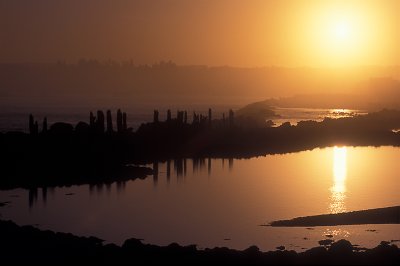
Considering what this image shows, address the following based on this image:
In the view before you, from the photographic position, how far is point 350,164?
53344mm

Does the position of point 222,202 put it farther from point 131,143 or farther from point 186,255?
point 131,143

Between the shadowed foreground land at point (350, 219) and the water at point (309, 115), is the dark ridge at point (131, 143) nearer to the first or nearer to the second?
the shadowed foreground land at point (350, 219)

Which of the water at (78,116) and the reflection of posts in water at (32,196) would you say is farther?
the water at (78,116)

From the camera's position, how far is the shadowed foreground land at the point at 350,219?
30.6 metres

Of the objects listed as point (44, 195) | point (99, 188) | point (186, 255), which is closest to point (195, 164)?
point (99, 188)

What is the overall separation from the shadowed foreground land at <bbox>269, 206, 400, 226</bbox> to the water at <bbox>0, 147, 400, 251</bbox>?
942 millimetres

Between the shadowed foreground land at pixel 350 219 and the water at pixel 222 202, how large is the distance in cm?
94

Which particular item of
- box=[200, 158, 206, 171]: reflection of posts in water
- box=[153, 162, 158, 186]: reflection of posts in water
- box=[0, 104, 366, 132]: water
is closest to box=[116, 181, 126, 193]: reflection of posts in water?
box=[153, 162, 158, 186]: reflection of posts in water

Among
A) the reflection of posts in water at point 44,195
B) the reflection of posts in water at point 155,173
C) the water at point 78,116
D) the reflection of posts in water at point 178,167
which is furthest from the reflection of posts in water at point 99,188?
the water at point 78,116

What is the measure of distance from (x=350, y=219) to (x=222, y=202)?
7.38 m

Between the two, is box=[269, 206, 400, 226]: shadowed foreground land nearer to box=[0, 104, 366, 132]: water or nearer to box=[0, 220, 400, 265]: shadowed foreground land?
box=[0, 220, 400, 265]: shadowed foreground land

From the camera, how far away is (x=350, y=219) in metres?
31.3

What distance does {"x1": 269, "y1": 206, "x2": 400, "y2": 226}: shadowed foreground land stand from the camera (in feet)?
100

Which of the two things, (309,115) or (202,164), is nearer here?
(202,164)
